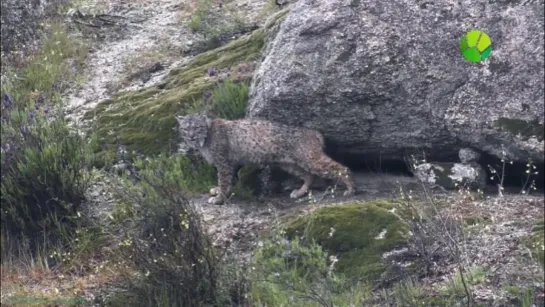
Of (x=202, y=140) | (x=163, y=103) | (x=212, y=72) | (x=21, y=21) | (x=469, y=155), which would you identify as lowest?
(x=469, y=155)

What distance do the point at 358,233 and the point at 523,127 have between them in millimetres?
1336

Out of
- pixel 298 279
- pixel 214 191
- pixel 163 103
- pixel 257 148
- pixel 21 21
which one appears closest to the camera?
pixel 298 279

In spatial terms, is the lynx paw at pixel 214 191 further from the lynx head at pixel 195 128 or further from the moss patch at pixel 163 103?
the moss patch at pixel 163 103

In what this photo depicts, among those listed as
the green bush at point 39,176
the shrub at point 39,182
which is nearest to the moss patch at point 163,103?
the green bush at point 39,176

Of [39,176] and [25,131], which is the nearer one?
[39,176]

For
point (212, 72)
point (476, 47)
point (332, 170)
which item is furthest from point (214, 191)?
point (476, 47)

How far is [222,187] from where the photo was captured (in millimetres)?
7988

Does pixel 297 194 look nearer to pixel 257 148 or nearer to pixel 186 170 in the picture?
pixel 257 148

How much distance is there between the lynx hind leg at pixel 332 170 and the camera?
7.58 meters

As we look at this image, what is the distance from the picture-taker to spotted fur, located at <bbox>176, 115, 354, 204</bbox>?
25.2 feet

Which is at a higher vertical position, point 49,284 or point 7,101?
point 7,101

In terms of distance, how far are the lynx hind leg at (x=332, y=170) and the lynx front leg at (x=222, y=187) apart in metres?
0.71

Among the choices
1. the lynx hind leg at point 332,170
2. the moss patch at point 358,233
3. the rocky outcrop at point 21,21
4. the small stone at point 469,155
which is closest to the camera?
the moss patch at point 358,233

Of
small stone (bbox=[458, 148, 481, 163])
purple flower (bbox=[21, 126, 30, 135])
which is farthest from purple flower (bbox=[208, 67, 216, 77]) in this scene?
small stone (bbox=[458, 148, 481, 163])
